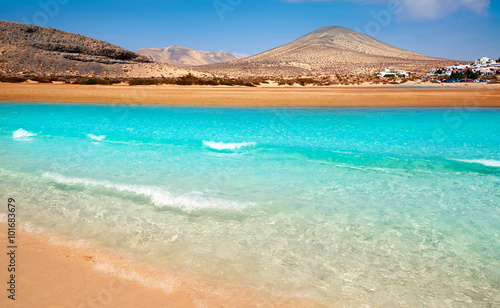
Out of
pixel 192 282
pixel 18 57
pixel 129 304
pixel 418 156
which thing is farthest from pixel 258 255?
pixel 18 57

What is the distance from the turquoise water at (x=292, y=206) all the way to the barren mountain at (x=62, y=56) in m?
49.9

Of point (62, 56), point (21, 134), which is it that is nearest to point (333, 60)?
point (62, 56)

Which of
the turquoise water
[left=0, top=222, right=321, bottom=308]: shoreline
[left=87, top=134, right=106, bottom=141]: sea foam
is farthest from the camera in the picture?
[left=87, top=134, right=106, bottom=141]: sea foam

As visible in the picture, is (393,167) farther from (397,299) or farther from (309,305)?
(309,305)

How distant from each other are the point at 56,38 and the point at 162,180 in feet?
233

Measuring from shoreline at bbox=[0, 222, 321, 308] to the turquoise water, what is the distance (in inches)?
7.2

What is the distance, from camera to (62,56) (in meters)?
57.3

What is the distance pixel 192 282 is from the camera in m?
3.39

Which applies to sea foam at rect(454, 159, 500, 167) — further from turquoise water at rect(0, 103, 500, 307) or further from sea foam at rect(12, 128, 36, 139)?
sea foam at rect(12, 128, 36, 139)

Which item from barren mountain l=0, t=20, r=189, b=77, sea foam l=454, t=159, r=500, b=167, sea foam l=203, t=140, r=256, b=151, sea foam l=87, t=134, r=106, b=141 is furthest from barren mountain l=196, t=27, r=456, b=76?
sea foam l=454, t=159, r=500, b=167

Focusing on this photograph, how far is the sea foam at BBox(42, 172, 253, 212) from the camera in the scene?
555cm

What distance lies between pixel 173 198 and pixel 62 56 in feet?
210

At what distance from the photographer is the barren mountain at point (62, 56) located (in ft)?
171

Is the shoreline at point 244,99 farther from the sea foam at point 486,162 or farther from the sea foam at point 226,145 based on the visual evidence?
the sea foam at point 486,162
